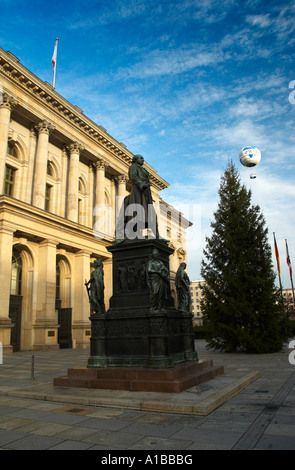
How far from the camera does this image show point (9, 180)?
27.7 meters

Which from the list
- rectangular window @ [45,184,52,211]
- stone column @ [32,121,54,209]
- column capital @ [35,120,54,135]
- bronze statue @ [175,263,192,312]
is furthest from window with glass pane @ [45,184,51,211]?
bronze statue @ [175,263,192,312]

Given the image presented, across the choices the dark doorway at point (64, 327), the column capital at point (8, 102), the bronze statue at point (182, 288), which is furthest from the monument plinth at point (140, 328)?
the dark doorway at point (64, 327)

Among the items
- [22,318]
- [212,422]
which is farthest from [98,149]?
[212,422]

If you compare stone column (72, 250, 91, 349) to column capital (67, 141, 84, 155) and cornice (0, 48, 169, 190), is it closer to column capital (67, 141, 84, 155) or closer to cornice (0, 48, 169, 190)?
column capital (67, 141, 84, 155)

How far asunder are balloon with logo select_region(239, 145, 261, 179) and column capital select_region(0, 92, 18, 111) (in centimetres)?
1803

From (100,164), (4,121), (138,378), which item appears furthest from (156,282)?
(100,164)

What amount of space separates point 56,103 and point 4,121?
6837 millimetres

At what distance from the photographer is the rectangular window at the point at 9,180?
27297mm

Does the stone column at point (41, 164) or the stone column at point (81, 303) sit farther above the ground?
the stone column at point (41, 164)

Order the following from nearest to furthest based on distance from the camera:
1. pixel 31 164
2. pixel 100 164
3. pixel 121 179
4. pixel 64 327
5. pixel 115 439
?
pixel 115 439 → pixel 31 164 → pixel 64 327 → pixel 100 164 → pixel 121 179

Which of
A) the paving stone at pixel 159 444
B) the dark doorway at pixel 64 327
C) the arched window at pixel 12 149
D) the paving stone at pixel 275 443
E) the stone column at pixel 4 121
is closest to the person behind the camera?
the paving stone at pixel 275 443

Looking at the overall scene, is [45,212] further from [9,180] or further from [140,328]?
[140,328]

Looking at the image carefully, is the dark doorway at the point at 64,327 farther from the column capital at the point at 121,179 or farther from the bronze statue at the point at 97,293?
the bronze statue at the point at 97,293

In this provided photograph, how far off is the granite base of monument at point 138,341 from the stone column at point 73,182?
21.9 m
